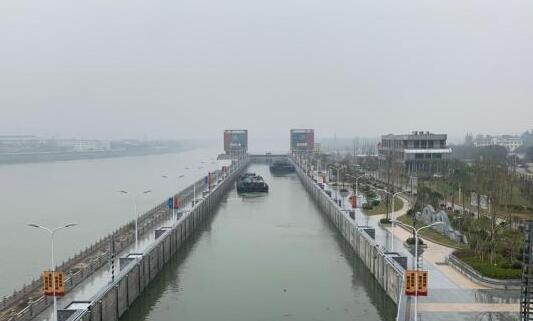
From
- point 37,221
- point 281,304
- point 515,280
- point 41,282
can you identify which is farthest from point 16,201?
point 515,280

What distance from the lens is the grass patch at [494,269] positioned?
2897 centimetres

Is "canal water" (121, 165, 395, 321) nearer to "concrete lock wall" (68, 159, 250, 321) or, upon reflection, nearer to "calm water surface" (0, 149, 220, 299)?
"concrete lock wall" (68, 159, 250, 321)

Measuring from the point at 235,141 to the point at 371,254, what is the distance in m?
131

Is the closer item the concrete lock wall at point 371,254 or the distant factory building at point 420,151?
the concrete lock wall at point 371,254

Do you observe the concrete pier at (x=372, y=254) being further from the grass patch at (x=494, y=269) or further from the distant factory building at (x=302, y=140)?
the distant factory building at (x=302, y=140)

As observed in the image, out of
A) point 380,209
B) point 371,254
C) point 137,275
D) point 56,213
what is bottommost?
point 56,213

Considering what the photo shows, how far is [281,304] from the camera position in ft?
107

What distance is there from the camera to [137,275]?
33.1 meters

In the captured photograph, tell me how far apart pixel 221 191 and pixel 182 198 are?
15.4 metres

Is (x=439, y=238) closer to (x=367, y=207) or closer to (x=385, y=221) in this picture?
(x=385, y=221)

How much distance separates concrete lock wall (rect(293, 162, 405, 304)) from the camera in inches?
1218

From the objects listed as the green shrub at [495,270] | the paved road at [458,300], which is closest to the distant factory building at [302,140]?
the paved road at [458,300]

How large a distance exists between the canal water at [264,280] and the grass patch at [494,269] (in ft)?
17.2

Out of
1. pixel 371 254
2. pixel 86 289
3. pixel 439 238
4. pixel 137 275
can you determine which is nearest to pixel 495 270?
pixel 371 254
